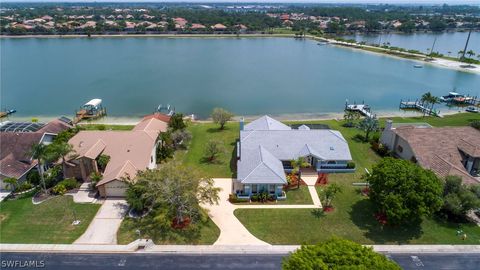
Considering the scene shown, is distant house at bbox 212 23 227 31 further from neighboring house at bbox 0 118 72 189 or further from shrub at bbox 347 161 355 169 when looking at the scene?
shrub at bbox 347 161 355 169

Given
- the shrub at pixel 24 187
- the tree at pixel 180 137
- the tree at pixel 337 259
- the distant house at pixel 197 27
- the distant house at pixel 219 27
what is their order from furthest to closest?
the distant house at pixel 219 27, the distant house at pixel 197 27, the tree at pixel 180 137, the shrub at pixel 24 187, the tree at pixel 337 259

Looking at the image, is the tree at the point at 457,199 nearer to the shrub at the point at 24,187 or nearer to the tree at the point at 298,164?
the tree at the point at 298,164

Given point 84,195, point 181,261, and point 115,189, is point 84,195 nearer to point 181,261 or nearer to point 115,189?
point 115,189

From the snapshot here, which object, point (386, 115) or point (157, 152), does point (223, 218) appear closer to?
point (157, 152)

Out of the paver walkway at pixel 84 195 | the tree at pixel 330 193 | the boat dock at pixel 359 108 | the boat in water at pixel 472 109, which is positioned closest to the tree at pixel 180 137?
the paver walkway at pixel 84 195

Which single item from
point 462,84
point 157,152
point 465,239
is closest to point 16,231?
point 157,152
